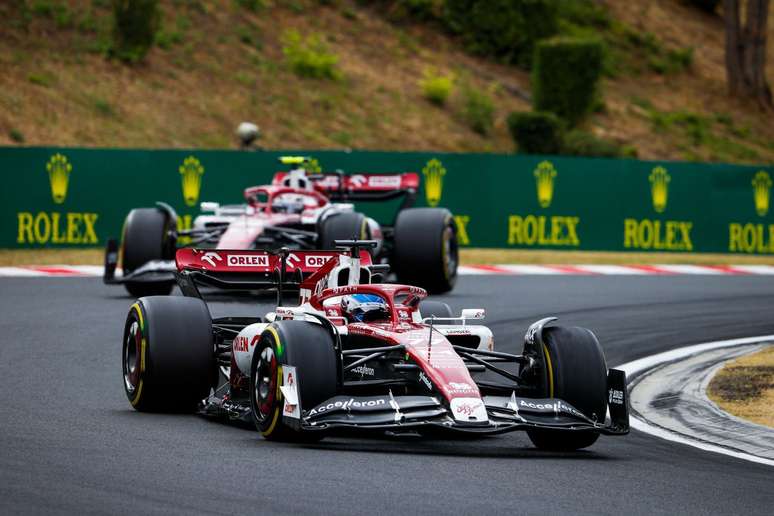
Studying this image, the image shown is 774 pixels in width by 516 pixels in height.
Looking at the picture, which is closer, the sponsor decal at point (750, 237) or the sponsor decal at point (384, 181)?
the sponsor decal at point (384, 181)

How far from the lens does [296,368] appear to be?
916cm

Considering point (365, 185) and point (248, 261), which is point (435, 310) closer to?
point (248, 261)

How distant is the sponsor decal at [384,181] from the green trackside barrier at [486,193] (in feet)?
15.4

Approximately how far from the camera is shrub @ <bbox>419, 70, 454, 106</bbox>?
139 feet

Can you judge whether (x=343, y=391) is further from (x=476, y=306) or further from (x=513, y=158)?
(x=513, y=158)

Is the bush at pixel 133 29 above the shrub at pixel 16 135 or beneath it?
above

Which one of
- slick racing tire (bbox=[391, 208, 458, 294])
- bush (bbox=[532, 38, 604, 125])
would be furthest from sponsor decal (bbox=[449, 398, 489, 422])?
bush (bbox=[532, 38, 604, 125])

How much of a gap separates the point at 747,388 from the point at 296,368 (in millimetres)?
4675

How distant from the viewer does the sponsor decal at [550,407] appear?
9.23 meters

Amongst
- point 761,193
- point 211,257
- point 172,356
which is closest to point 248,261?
point 211,257

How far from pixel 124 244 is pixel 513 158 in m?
10.2

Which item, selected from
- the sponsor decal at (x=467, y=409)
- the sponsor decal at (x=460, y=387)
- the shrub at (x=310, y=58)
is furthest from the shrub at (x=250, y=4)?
the sponsor decal at (x=467, y=409)

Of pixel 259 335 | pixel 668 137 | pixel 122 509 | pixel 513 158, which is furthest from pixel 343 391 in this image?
pixel 668 137

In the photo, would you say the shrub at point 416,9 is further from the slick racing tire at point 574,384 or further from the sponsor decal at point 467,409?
the sponsor decal at point 467,409
